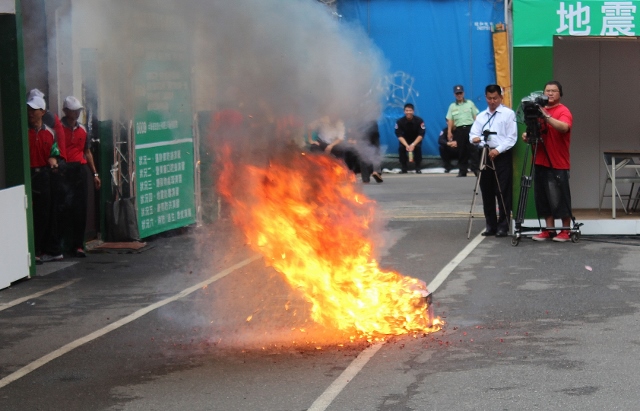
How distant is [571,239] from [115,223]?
19.4ft

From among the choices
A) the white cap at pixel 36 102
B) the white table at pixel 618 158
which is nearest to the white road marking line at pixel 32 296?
the white cap at pixel 36 102

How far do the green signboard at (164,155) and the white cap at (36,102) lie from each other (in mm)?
1105

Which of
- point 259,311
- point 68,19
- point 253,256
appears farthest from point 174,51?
point 253,256

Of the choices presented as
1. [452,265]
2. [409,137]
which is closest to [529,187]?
[452,265]

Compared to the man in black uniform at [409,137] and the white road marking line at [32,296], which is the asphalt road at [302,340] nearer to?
the white road marking line at [32,296]

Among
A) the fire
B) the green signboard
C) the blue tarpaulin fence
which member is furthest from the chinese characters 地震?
the blue tarpaulin fence

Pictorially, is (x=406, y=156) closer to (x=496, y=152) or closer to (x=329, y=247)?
(x=496, y=152)

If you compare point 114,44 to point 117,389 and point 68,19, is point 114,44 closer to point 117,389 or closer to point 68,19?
point 68,19

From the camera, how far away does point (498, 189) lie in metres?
14.0

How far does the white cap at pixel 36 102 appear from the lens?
12008 mm

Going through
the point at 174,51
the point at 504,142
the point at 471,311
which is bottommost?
the point at 471,311

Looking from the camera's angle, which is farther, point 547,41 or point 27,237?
point 547,41

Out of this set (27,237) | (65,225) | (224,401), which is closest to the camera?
(224,401)

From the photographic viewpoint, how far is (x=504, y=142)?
13.7 meters
